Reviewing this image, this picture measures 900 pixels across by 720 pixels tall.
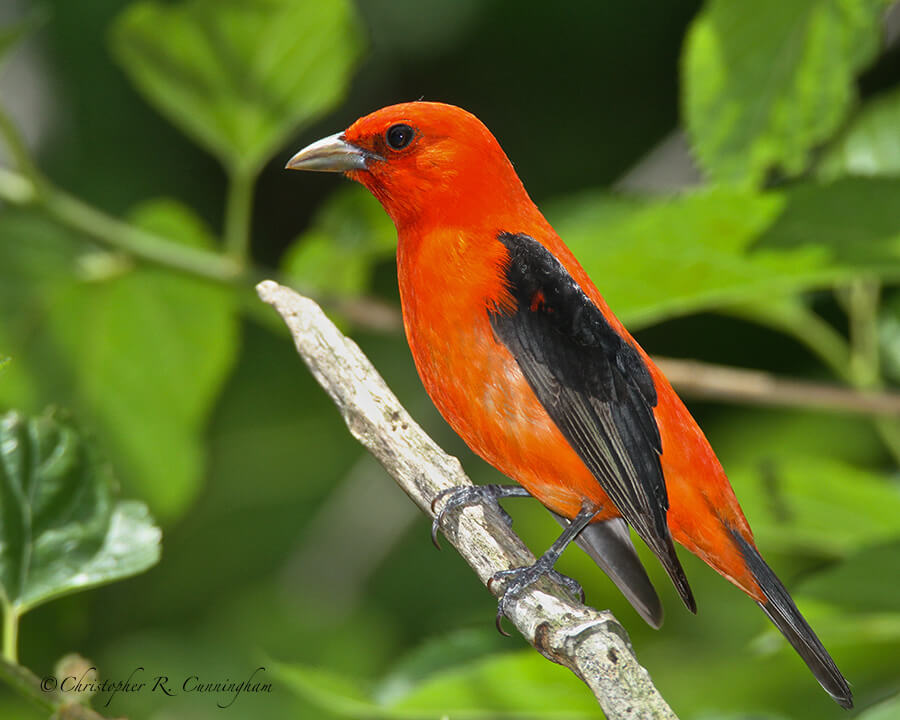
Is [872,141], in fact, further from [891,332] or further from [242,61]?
[242,61]

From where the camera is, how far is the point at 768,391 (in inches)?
153

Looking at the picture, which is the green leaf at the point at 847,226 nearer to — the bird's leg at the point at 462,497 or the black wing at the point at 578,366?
the black wing at the point at 578,366

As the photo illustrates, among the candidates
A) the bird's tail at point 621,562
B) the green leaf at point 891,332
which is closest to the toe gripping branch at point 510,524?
the bird's tail at point 621,562

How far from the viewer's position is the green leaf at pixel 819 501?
159 inches

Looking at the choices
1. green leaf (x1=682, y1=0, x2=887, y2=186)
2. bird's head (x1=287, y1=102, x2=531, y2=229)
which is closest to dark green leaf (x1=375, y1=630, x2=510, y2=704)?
bird's head (x1=287, y1=102, x2=531, y2=229)

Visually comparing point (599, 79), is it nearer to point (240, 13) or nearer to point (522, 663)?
point (240, 13)

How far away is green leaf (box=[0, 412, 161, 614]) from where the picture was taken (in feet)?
8.52

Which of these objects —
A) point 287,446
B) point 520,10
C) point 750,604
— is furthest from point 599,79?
point 750,604

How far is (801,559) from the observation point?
19.7ft

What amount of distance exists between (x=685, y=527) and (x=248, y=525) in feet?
17.9

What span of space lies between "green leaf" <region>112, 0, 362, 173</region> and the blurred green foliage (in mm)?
11

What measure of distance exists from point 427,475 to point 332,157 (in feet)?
3.78

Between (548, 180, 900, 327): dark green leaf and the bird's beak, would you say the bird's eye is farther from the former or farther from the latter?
(548, 180, 900, 327): dark green leaf

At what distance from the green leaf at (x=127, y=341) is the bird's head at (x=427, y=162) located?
1274 millimetres
